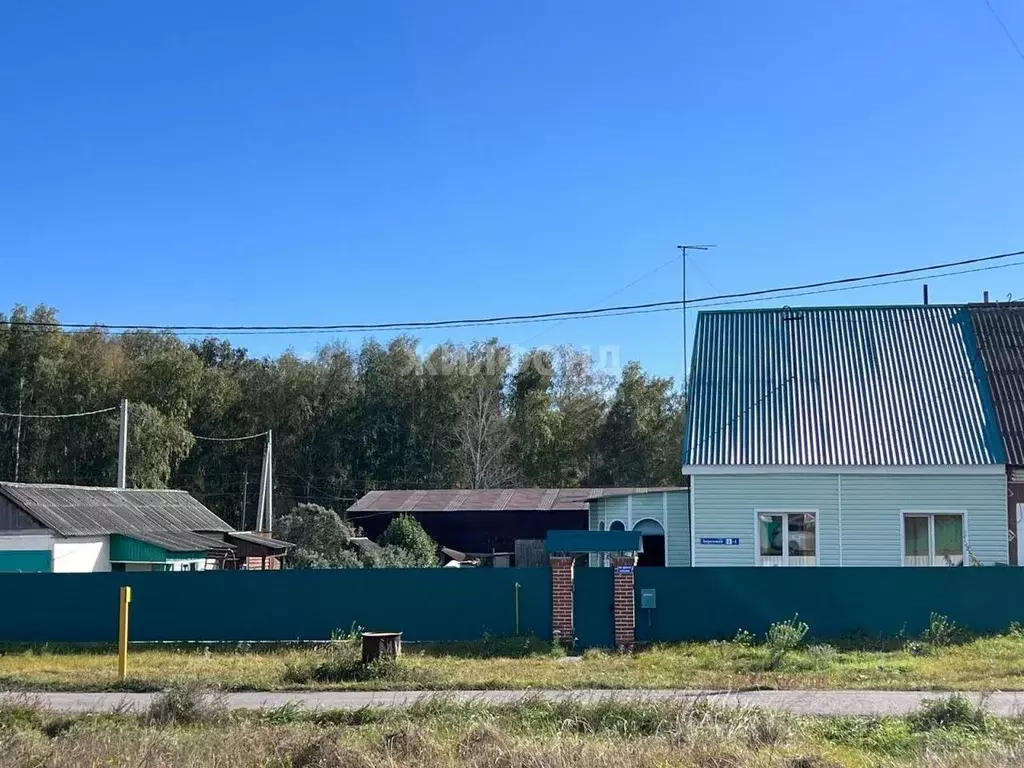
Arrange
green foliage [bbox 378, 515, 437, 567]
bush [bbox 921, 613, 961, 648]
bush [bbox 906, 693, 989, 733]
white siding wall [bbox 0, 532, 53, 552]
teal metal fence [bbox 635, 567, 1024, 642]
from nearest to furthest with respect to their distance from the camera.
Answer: bush [bbox 906, 693, 989, 733] → bush [bbox 921, 613, 961, 648] → teal metal fence [bbox 635, 567, 1024, 642] → white siding wall [bbox 0, 532, 53, 552] → green foliage [bbox 378, 515, 437, 567]

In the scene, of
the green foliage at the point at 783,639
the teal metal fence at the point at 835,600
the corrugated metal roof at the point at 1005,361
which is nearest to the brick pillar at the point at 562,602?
the teal metal fence at the point at 835,600

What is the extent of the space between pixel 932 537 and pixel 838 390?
13.3 feet

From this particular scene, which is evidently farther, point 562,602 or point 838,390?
point 838,390

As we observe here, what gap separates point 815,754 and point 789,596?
32.7ft

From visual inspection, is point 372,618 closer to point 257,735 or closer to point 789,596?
point 789,596

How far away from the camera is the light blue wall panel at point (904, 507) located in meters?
21.5

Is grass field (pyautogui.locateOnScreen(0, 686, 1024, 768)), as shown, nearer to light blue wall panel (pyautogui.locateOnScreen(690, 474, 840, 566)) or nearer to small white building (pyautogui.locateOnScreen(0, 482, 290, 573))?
light blue wall panel (pyautogui.locateOnScreen(690, 474, 840, 566))

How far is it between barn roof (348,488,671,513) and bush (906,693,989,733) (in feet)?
93.7

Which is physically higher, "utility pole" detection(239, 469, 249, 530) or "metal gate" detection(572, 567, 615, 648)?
"utility pole" detection(239, 469, 249, 530)

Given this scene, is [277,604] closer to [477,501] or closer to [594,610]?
[594,610]

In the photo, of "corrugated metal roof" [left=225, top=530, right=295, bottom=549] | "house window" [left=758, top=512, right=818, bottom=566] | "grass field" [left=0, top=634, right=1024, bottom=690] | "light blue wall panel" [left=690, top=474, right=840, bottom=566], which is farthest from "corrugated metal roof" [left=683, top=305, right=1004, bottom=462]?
"corrugated metal roof" [left=225, top=530, right=295, bottom=549]

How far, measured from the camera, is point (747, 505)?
22.2 meters

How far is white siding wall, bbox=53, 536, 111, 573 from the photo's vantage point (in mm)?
26984

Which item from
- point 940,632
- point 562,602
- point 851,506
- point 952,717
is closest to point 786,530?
point 851,506
